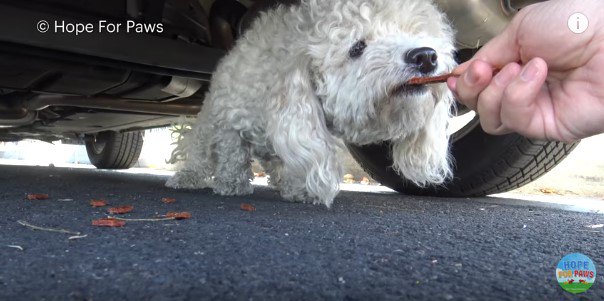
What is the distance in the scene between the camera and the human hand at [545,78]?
0.89 meters

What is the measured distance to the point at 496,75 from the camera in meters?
0.96

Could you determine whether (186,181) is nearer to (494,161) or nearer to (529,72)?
(494,161)

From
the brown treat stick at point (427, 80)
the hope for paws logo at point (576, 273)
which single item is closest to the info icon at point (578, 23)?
the brown treat stick at point (427, 80)

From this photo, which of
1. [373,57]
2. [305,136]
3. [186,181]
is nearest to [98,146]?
[186,181]

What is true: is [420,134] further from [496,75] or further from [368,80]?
[496,75]

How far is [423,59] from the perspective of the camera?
55.1 inches

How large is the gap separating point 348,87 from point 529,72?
0.76 meters

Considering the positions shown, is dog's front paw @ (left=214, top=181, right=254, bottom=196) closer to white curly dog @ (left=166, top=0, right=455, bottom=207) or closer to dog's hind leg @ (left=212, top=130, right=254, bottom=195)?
dog's hind leg @ (left=212, top=130, right=254, bottom=195)

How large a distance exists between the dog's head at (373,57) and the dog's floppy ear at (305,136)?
0.17 feet

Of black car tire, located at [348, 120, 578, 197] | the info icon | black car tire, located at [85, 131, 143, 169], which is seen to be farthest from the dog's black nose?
black car tire, located at [85, 131, 143, 169]

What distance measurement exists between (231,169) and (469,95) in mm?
1312

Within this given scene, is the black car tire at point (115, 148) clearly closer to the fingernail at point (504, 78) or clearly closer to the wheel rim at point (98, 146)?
the wheel rim at point (98, 146)

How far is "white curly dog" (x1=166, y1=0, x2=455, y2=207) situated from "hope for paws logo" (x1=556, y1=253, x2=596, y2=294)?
2.02 ft

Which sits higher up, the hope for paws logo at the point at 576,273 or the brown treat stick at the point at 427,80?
the brown treat stick at the point at 427,80
